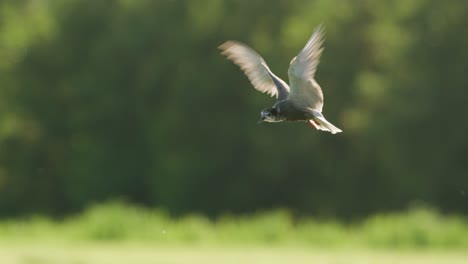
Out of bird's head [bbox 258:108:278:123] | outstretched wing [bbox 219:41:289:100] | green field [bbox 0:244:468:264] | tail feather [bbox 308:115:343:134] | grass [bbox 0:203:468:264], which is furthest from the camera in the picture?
grass [bbox 0:203:468:264]

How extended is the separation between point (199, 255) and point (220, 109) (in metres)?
30.2

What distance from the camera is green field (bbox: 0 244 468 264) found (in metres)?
14.6

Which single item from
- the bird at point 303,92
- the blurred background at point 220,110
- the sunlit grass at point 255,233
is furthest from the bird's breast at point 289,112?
the blurred background at point 220,110

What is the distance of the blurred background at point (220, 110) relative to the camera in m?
37.7

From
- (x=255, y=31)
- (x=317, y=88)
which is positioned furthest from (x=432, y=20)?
(x=317, y=88)

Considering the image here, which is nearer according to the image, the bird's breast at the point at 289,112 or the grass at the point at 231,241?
the bird's breast at the point at 289,112

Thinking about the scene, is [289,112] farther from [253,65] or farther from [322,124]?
[253,65]

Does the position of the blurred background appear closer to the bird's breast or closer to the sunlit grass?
the sunlit grass

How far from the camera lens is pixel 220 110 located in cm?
4631

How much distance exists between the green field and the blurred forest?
19666 mm

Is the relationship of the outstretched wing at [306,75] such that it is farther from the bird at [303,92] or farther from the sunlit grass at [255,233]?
the sunlit grass at [255,233]

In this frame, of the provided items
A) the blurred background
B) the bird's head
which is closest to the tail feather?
the bird's head

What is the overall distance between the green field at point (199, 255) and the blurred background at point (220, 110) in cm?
1919

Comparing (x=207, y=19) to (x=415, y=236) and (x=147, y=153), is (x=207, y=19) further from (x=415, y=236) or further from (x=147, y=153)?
(x=415, y=236)
